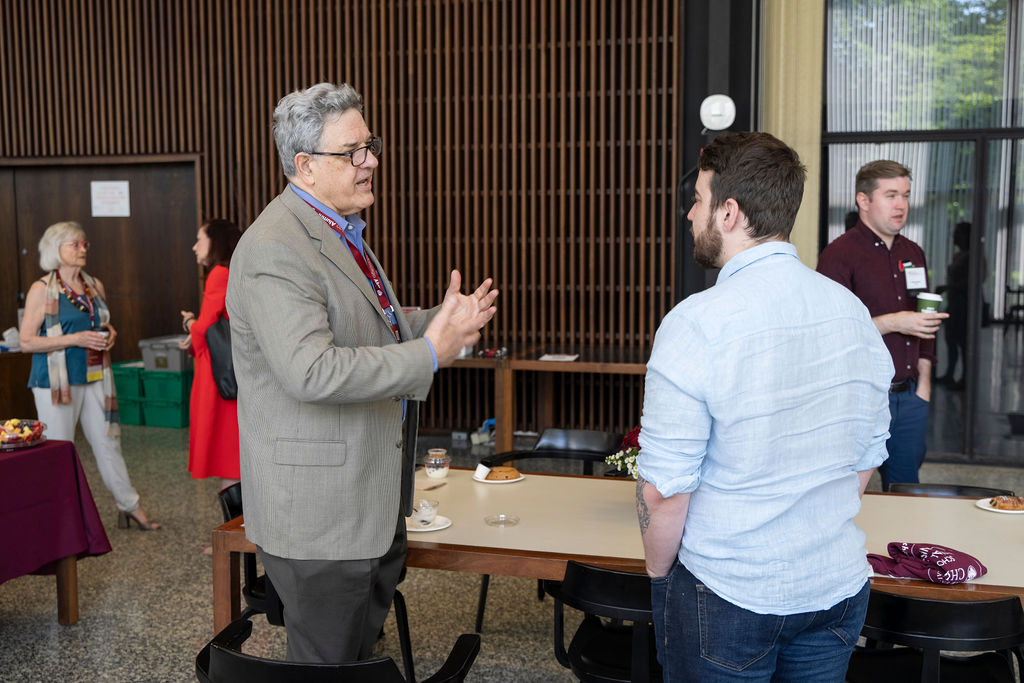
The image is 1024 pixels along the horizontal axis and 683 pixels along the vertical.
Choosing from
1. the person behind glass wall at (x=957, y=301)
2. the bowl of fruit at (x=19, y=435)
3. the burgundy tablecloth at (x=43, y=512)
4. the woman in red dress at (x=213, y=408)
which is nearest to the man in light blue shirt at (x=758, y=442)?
the burgundy tablecloth at (x=43, y=512)

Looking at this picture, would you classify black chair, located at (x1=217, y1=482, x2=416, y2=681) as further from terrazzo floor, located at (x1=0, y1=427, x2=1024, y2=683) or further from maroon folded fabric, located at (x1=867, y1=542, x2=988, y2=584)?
maroon folded fabric, located at (x1=867, y1=542, x2=988, y2=584)

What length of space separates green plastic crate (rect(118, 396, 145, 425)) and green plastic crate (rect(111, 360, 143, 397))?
0.04m

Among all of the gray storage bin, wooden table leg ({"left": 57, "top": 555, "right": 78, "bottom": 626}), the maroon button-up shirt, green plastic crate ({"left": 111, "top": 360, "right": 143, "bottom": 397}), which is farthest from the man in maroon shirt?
green plastic crate ({"left": 111, "top": 360, "right": 143, "bottom": 397})

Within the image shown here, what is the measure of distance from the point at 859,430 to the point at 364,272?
1245mm

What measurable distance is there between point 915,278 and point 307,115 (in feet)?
10.5

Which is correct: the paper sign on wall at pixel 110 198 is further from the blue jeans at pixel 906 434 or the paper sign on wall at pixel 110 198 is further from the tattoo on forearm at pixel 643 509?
the tattoo on forearm at pixel 643 509

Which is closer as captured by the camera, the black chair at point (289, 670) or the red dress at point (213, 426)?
the black chair at point (289, 670)

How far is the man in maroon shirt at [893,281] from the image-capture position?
421cm

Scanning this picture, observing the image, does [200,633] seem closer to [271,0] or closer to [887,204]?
[887,204]

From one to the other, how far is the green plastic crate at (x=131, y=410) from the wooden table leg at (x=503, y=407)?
3.97 meters

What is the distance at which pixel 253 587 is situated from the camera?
128 inches

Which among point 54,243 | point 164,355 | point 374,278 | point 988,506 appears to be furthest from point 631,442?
point 164,355

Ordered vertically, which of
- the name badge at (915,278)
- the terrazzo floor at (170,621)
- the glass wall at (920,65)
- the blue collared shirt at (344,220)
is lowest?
the terrazzo floor at (170,621)

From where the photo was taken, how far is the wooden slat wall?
7520 millimetres
